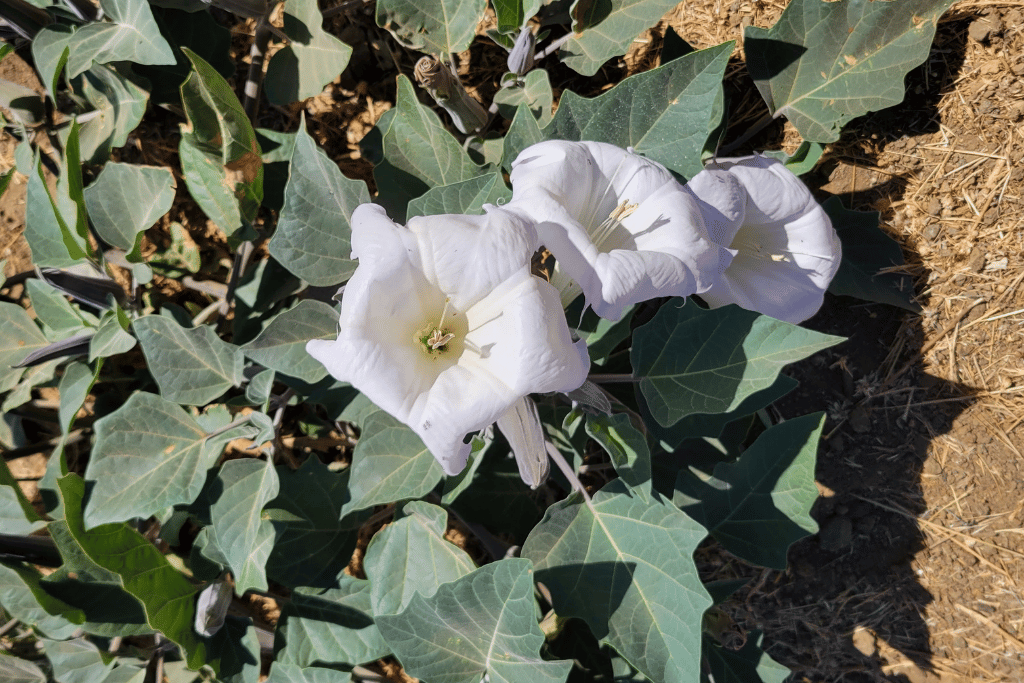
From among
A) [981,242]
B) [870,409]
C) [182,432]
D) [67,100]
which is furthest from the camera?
[67,100]

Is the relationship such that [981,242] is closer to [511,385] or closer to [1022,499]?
[1022,499]

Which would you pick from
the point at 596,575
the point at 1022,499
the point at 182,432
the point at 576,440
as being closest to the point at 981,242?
the point at 1022,499

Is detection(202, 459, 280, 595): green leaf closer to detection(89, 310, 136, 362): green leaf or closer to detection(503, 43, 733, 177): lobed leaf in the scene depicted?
detection(89, 310, 136, 362): green leaf

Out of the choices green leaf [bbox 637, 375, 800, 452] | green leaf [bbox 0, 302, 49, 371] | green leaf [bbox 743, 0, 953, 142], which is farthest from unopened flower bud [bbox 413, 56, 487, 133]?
green leaf [bbox 0, 302, 49, 371]

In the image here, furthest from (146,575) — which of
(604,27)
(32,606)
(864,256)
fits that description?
(864,256)

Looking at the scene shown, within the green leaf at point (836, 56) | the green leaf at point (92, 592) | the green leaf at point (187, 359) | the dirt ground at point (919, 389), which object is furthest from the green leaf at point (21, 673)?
the green leaf at point (836, 56)

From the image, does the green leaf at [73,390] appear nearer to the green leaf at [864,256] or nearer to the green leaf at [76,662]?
the green leaf at [76,662]
